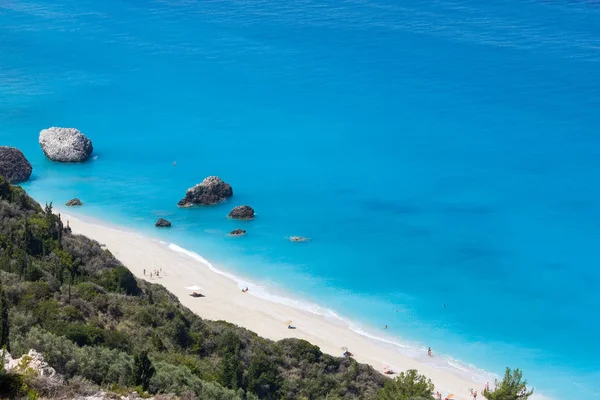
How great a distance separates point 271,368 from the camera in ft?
99.1

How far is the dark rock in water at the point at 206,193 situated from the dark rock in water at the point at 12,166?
14.4 m

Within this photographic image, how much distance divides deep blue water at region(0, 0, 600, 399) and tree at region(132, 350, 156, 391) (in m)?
27.5

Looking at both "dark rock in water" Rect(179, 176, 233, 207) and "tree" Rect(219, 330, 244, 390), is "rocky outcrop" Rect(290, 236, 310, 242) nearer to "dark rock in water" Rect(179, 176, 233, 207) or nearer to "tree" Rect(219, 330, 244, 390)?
"dark rock in water" Rect(179, 176, 233, 207)

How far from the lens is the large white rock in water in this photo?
71062mm

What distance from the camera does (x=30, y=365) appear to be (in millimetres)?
17469

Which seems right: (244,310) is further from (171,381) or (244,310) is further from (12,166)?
(12,166)

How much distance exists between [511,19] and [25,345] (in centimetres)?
10317

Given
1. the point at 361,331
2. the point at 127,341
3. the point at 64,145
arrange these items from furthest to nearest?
the point at 64,145 → the point at 361,331 → the point at 127,341

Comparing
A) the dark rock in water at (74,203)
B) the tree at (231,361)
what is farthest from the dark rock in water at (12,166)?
the tree at (231,361)

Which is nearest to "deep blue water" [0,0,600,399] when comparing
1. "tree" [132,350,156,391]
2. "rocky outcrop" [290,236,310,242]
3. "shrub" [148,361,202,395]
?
"rocky outcrop" [290,236,310,242]

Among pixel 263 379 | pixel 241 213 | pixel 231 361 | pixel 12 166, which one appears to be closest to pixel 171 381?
pixel 231 361

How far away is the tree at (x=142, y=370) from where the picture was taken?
66.8ft

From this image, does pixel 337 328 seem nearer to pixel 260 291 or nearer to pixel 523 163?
pixel 260 291

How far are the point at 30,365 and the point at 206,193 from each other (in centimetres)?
4642
